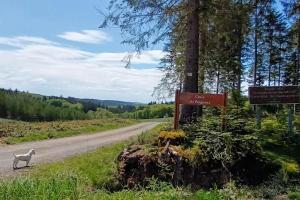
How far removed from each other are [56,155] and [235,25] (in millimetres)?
8629

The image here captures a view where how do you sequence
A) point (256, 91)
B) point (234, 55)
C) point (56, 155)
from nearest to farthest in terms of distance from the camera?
point (256, 91)
point (56, 155)
point (234, 55)

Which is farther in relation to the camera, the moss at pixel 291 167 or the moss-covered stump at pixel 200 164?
the moss at pixel 291 167

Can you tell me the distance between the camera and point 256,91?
16.6 meters

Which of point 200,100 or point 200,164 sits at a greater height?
point 200,100

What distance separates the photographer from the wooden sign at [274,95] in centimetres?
1631

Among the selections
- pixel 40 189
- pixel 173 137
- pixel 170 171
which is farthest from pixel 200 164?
pixel 40 189

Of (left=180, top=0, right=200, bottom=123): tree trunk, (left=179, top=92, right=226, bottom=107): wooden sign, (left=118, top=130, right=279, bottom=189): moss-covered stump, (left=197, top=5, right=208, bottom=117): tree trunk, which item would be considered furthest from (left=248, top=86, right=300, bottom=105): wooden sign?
(left=118, top=130, right=279, bottom=189): moss-covered stump

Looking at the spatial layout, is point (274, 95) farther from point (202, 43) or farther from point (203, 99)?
point (202, 43)

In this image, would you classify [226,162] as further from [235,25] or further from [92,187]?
[235,25]

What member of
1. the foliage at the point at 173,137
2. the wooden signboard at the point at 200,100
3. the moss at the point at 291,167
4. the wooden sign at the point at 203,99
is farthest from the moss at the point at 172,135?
the moss at the point at 291,167

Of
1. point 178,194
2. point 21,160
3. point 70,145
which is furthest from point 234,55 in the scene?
point 178,194

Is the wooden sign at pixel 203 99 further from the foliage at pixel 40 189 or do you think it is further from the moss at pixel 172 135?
the foliage at pixel 40 189

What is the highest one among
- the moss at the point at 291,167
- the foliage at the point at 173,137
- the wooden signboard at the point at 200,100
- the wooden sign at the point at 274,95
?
the wooden sign at the point at 274,95

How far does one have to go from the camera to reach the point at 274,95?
16.5m
